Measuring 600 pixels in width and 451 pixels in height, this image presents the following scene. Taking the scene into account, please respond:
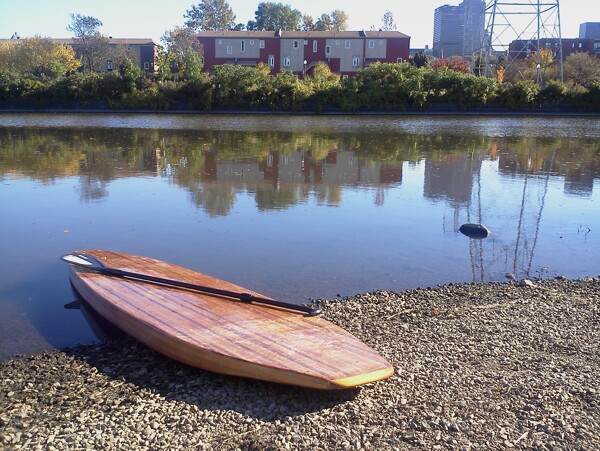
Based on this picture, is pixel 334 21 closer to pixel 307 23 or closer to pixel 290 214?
pixel 307 23

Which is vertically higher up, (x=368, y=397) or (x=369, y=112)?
(x=369, y=112)

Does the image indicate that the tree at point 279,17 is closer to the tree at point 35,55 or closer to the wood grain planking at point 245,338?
the tree at point 35,55

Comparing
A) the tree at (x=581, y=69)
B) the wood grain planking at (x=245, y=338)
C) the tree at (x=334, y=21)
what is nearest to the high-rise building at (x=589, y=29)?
the tree at (x=334, y=21)

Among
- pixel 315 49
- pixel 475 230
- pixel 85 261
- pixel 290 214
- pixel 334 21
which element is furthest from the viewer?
pixel 334 21

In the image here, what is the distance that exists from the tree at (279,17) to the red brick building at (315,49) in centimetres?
3230

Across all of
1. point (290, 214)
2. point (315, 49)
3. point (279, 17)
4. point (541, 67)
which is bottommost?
point (290, 214)

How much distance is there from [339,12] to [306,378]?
335ft

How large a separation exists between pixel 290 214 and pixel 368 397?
6885mm

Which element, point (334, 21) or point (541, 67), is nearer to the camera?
point (541, 67)

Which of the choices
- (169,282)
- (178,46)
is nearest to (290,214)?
(169,282)

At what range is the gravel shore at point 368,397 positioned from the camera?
4109mm

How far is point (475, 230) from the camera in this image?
10.0 metres

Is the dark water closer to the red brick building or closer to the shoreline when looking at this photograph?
the shoreline

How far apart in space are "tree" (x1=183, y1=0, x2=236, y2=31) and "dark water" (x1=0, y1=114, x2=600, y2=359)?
282 ft
